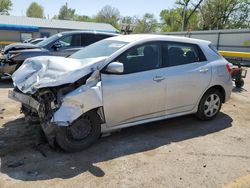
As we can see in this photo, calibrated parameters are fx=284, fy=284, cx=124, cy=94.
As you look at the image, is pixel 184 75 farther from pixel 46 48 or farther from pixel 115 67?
pixel 46 48

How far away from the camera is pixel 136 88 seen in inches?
182

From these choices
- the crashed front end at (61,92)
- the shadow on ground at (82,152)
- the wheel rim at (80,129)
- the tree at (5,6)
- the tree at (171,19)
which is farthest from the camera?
the tree at (5,6)

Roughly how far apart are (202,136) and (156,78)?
1.38m

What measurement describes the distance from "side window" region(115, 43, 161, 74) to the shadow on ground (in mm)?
1206

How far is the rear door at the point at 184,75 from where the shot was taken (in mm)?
5125

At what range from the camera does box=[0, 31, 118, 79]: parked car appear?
8.99m

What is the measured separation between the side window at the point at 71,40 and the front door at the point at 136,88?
5.64 metres

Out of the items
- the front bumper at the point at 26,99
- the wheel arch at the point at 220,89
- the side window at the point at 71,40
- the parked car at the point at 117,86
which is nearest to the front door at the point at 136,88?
the parked car at the point at 117,86

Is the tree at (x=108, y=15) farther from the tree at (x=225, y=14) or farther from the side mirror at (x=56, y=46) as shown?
the side mirror at (x=56, y=46)

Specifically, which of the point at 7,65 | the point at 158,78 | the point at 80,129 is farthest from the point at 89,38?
the point at 80,129

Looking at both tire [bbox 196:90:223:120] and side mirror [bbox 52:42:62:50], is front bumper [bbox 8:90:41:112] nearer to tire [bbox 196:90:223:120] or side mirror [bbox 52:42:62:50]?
tire [bbox 196:90:223:120]

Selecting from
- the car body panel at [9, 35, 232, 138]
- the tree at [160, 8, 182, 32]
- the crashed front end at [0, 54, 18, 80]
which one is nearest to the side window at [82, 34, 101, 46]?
the crashed front end at [0, 54, 18, 80]

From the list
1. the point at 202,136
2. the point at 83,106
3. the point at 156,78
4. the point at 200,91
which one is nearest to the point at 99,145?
the point at 83,106

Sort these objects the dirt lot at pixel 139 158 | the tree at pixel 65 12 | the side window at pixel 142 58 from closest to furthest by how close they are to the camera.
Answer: the dirt lot at pixel 139 158 → the side window at pixel 142 58 → the tree at pixel 65 12
